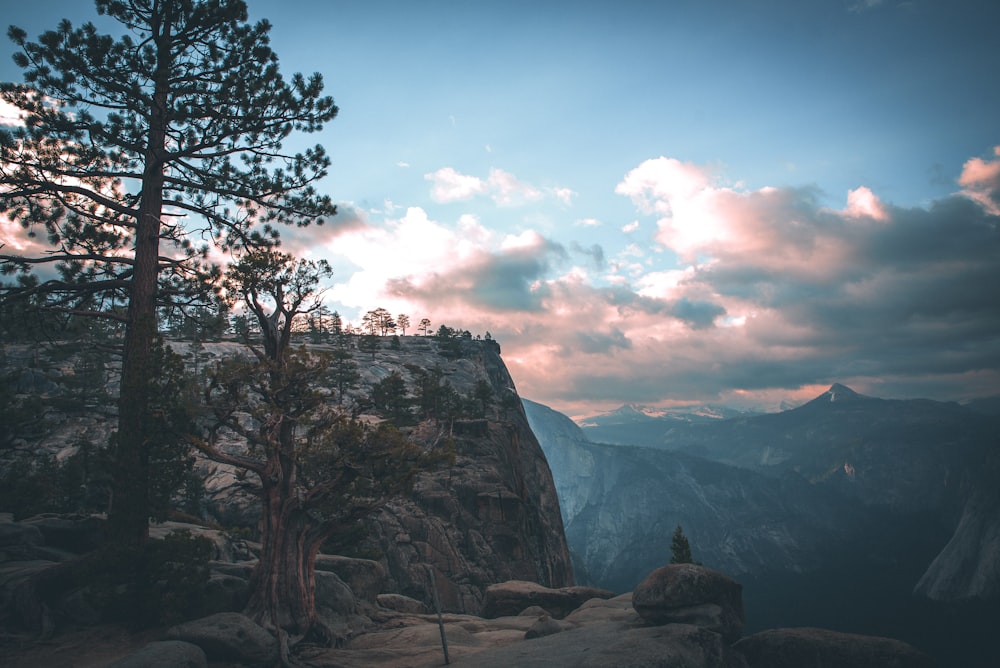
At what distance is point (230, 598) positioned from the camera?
63.5 feet

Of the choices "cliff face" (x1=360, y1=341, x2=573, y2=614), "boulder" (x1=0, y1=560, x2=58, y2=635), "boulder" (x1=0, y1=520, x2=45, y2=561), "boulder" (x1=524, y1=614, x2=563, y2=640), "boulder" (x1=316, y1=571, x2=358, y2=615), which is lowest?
"cliff face" (x1=360, y1=341, x2=573, y2=614)

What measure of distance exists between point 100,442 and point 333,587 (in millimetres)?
59177

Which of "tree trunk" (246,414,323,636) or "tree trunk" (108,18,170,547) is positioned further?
"tree trunk" (246,414,323,636)

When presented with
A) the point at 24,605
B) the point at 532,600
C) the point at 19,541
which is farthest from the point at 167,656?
the point at 532,600

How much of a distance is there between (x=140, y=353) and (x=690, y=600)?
72.3ft

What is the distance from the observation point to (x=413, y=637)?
68.8 feet

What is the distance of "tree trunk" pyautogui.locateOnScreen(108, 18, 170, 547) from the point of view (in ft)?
59.4

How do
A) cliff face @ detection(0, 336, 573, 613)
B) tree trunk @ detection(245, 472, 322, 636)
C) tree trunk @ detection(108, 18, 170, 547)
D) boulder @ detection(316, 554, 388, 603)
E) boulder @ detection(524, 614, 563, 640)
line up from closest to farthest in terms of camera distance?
tree trunk @ detection(108, 18, 170, 547), tree trunk @ detection(245, 472, 322, 636), boulder @ detection(524, 614, 563, 640), boulder @ detection(316, 554, 388, 603), cliff face @ detection(0, 336, 573, 613)

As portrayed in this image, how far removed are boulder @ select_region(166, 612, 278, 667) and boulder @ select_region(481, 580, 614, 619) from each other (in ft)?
65.7

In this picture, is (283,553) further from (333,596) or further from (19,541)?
(19,541)

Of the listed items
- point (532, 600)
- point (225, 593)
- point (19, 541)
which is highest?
point (19, 541)

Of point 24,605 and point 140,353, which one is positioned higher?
point 140,353

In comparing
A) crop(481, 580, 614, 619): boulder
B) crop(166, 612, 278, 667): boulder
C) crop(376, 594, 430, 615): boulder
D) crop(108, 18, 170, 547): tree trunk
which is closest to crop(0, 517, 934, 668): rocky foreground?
crop(166, 612, 278, 667): boulder

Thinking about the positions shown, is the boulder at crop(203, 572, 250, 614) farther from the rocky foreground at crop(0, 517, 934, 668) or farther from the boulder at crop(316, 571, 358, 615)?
the boulder at crop(316, 571, 358, 615)
